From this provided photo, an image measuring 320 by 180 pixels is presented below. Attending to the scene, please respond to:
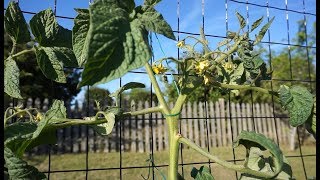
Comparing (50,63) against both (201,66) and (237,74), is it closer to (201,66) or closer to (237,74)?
(201,66)

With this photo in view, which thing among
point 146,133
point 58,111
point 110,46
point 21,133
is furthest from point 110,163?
point 110,46

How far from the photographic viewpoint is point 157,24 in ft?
1.82

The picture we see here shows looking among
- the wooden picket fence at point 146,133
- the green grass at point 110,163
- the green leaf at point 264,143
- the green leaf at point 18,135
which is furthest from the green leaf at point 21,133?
the wooden picket fence at point 146,133

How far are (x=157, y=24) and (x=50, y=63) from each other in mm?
297

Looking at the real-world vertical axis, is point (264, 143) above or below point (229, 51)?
below

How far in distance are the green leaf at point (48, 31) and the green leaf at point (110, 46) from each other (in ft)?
0.86

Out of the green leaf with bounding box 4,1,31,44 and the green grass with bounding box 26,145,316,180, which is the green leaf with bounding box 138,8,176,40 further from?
the green grass with bounding box 26,145,316,180

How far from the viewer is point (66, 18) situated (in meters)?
1.08

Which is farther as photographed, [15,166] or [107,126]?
A: [107,126]

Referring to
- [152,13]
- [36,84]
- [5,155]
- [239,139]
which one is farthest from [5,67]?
[36,84]

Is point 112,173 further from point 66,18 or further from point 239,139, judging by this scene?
point 239,139

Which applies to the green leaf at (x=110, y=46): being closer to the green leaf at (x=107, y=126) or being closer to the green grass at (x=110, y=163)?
the green leaf at (x=107, y=126)

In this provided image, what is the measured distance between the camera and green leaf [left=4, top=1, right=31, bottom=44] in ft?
2.23

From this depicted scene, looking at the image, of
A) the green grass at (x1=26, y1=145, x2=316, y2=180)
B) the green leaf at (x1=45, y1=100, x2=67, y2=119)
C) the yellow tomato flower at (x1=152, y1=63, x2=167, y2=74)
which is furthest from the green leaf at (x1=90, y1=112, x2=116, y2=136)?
the green grass at (x1=26, y1=145, x2=316, y2=180)
